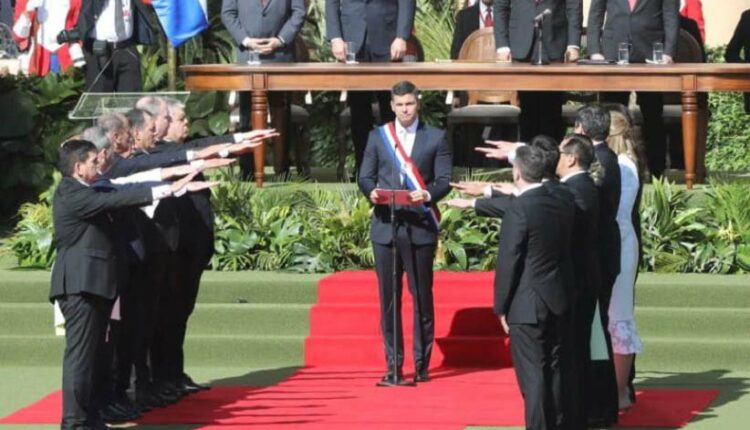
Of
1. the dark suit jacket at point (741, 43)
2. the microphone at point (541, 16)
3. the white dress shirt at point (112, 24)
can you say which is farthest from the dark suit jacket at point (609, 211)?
the dark suit jacket at point (741, 43)

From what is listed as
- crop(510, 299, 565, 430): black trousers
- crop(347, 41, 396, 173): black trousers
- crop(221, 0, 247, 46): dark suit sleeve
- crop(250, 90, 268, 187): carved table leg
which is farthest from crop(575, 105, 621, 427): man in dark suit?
crop(221, 0, 247, 46): dark suit sleeve

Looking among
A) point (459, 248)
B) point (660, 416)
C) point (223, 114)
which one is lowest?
point (660, 416)

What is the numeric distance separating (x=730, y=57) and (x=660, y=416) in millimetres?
7662

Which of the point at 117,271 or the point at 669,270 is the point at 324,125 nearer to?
the point at 669,270

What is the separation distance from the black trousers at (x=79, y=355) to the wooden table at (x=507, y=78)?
4788 mm

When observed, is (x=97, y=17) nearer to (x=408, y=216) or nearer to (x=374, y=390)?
(x=408, y=216)

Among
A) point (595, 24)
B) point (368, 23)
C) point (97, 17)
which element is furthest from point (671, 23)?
point (97, 17)

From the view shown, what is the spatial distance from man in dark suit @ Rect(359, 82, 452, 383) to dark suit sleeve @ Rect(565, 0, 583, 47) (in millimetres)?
3825

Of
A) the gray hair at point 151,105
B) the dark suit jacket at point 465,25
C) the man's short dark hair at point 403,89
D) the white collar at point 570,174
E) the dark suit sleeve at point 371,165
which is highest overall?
the dark suit jacket at point 465,25

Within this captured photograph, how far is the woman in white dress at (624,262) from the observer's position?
12703mm

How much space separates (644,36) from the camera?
17531 mm

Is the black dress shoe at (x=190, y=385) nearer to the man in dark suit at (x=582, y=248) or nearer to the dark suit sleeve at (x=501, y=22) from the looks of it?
the man in dark suit at (x=582, y=248)

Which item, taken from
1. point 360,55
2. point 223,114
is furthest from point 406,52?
point 223,114

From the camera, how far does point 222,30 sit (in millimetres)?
23844
